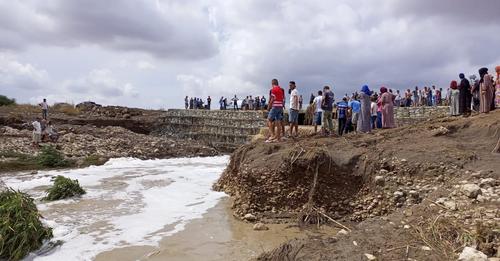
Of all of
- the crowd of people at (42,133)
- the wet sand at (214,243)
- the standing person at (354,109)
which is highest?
the standing person at (354,109)

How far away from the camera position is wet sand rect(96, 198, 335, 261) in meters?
6.73

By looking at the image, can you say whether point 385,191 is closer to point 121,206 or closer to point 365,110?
point 365,110

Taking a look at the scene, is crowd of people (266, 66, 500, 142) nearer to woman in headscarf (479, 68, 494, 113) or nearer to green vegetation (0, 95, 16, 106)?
woman in headscarf (479, 68, 494, 113)

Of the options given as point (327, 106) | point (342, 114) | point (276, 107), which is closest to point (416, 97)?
point (342, 114)

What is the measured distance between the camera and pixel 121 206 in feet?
35.4

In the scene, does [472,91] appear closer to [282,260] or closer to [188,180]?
[188,180]

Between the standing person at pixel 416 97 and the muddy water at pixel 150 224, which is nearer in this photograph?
the muddy water at pixel 150 224

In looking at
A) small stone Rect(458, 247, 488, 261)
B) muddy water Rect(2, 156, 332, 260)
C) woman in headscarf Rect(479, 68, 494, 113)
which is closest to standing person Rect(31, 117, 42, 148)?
muddy water Rect(2, 156, 332, 260)

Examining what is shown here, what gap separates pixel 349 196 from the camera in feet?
27.6

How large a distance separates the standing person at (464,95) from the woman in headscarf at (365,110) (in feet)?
8.55

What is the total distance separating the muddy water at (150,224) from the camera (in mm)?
6965

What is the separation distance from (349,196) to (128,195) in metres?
6.48

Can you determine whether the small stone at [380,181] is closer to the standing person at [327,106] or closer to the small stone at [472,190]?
the small stone at [472,190]

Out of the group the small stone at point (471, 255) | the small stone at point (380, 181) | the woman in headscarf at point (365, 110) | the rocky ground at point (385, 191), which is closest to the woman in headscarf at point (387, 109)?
the woman in headscarf at point (365, 110)
